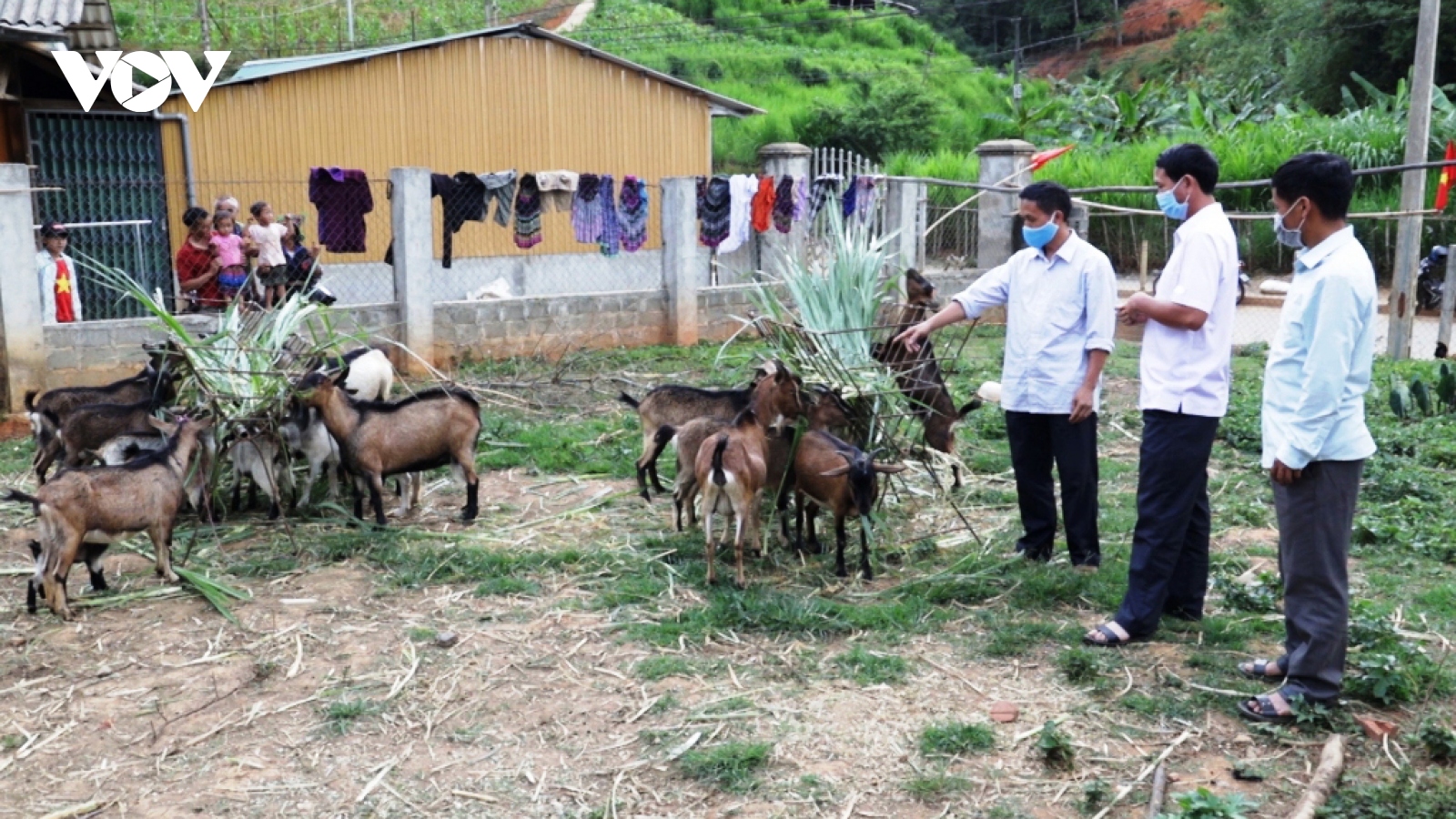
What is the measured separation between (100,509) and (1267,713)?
17.0 ft

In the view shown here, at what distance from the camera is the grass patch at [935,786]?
14.6 feet

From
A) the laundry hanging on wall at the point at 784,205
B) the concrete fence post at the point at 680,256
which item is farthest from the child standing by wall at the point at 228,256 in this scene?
the laundry hanging on wall at the point at 784,205

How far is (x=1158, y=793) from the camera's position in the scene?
4.38m

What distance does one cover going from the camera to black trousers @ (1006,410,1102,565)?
6375 mm

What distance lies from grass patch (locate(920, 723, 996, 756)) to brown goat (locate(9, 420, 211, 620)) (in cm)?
394

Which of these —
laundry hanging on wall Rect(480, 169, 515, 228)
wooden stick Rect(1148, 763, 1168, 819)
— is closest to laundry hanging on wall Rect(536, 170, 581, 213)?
laundry hanging on wall Rect(480, 169, 515, 228)

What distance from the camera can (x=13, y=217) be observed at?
33.2ft

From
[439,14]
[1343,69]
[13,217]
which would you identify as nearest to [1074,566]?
[13,217]

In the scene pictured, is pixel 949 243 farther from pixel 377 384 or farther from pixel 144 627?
pixel 144 627

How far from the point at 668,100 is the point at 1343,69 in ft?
58.7

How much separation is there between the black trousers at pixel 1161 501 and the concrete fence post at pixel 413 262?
28.2ft

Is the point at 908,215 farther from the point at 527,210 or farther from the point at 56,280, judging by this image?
the point at 56,280

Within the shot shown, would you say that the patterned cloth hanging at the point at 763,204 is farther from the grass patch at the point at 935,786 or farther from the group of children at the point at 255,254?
the grass patch at the point at 935,786

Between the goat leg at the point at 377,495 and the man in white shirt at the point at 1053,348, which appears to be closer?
the man in white shirt at the point at 1053,348
